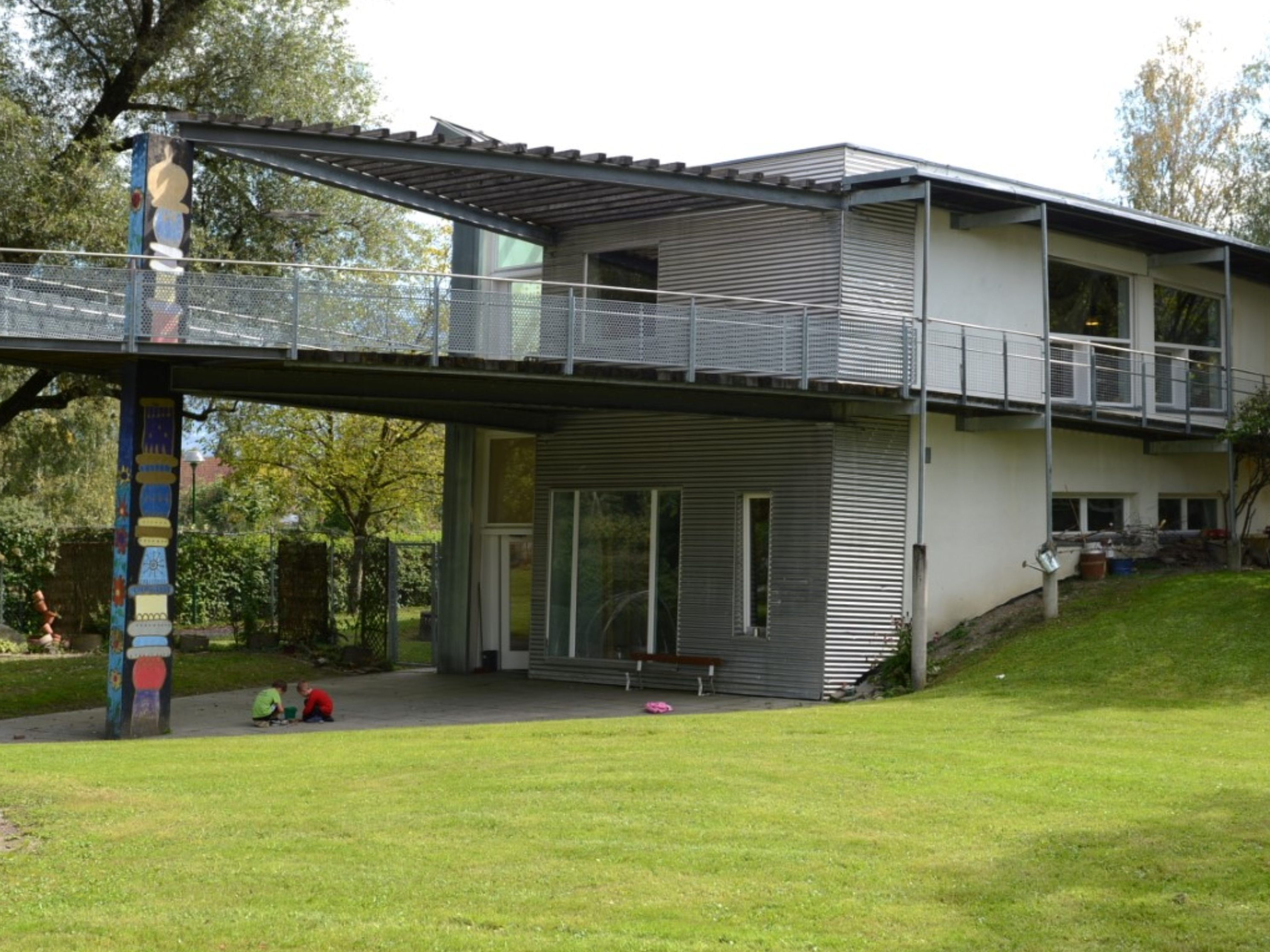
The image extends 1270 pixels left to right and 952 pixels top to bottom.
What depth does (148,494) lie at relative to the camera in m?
17.7

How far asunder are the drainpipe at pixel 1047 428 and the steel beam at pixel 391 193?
7296 mm

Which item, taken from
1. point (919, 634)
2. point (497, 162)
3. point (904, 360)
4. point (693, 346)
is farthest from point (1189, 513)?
point (497, 162)

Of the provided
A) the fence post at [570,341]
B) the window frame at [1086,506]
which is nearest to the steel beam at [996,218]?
the window frame at [1086,506]

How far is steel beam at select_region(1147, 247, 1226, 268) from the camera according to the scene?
82.6 ft

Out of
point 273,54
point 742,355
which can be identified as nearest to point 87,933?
point 742,355

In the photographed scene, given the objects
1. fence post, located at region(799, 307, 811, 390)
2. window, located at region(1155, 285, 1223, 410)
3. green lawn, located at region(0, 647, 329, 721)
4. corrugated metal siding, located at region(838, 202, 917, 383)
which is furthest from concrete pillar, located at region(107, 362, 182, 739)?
window, located at region(1155, 285, 1223, 410)

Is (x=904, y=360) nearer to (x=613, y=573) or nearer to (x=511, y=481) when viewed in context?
(x=613, y=573)

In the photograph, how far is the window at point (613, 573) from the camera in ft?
74.1

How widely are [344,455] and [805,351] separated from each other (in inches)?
663

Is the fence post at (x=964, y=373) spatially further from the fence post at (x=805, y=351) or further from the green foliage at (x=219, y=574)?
the green foliage at (x=219, y=574)

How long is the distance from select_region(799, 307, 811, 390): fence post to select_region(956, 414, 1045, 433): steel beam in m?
3.69

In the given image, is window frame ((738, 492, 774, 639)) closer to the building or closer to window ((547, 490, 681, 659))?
the building

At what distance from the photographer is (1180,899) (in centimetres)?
784

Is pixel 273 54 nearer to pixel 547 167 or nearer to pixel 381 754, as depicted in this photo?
pixel 547 167
